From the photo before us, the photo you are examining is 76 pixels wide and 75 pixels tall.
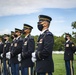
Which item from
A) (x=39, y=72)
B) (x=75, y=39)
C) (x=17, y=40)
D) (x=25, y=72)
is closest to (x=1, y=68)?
(x=17, y=40)

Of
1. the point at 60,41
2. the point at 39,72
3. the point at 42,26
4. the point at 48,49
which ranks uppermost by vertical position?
the point at 42,26

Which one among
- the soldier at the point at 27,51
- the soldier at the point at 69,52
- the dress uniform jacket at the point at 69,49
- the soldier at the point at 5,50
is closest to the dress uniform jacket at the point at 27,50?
the soldier at the point at 27,51

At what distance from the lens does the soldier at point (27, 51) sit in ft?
28.2

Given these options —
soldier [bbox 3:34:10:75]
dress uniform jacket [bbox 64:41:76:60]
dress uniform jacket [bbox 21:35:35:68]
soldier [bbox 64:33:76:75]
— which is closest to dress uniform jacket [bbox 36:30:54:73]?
dress uniform jacket [bbox 21:35:35:68]

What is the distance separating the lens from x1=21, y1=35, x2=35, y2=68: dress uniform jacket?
855 cm

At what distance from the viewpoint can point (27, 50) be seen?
8.66m

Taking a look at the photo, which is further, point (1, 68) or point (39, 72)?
point (1, 68)

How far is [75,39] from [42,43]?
25072 mm

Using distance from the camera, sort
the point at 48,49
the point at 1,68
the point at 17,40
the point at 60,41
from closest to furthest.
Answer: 1. the point at 48,49
2. the point at 17,40
3. the point at 1,68
4. the point at 60,41

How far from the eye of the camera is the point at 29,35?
29.4 feet

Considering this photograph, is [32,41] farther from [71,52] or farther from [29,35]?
[71,52]

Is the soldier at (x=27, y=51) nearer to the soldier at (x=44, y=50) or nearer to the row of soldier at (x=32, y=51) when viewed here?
the row of soldier at (x=32, y=51)

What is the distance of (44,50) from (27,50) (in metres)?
1.75

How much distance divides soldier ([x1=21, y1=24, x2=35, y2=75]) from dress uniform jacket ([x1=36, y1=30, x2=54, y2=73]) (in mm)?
1351
